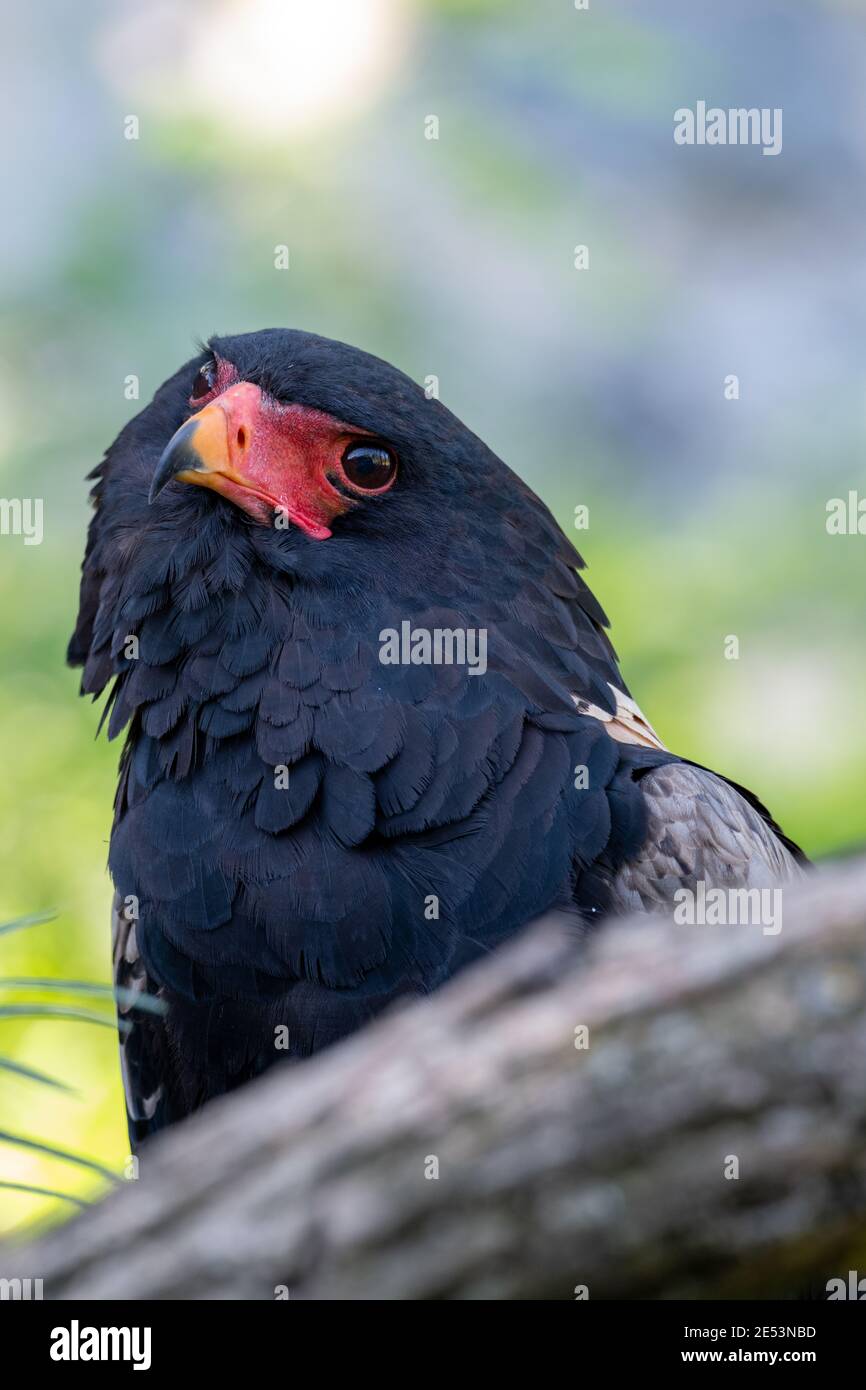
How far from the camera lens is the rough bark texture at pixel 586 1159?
1.49 metres

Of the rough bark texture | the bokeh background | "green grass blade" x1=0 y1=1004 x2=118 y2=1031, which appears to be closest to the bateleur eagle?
"green grass blade" x1=0 y1=1004 x2=118 y2=1031

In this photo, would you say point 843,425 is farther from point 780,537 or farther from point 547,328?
point 547,328

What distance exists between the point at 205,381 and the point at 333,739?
3.34ft

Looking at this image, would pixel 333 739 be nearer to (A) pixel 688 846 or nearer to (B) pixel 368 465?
(B) pixel 368 465

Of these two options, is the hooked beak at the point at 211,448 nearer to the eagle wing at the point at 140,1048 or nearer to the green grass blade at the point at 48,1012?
the eagle wing at the point at 140,1048

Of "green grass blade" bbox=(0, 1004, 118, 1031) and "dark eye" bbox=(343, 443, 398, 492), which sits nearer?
"green grass blade" bbox=(0, 1004, 118, 1031)

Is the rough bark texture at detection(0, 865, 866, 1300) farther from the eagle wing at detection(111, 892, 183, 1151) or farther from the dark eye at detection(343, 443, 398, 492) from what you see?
the dark eye at detection(343, 443, 398, 492)

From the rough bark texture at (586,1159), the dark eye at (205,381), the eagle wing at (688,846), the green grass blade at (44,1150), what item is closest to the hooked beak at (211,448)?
the dark eye at (205,381)

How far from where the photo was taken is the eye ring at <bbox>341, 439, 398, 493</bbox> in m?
3.58

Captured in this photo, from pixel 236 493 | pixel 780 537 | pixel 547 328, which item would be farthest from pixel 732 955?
pixel 547 328

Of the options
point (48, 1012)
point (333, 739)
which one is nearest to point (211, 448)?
point (333, 739)

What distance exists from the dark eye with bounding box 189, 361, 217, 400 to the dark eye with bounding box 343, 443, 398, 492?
0.41 metres

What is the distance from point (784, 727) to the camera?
7629 mm
